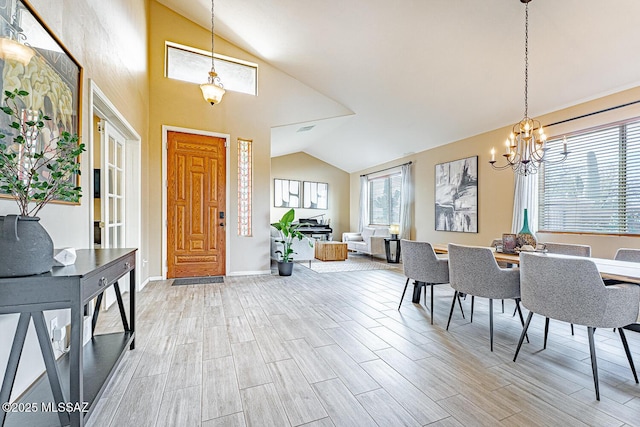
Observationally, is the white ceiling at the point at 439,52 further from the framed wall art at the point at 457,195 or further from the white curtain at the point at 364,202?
the white curtain at the point at 364,202

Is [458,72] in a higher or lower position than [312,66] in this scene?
lower

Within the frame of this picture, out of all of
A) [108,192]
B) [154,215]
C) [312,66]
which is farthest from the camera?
[312,66]

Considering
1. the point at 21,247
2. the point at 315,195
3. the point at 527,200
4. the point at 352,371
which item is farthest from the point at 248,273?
the point at 315,195

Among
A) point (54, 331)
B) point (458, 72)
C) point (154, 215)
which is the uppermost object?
point (458, 72)

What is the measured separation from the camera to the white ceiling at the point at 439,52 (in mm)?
2916

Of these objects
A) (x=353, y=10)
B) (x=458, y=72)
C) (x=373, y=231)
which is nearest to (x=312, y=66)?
(x=353, y=10)

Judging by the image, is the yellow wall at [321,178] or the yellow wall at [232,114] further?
the yellow wall at [321,178]

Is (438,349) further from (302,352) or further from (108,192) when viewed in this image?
(108,192)

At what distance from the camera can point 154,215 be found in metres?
4.50

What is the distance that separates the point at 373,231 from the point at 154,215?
17.7 feet

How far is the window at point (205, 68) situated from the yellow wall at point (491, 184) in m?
4.13

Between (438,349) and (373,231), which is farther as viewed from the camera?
(373,231)

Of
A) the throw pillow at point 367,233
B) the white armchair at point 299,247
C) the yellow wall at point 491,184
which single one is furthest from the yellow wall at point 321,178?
the white armchair at point 299,247

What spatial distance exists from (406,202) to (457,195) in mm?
1546
